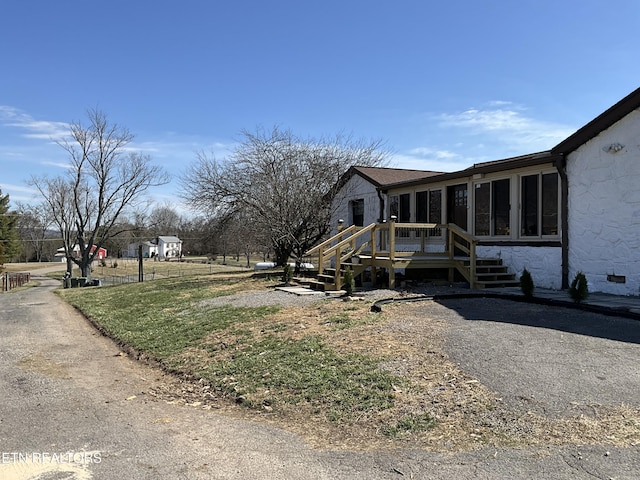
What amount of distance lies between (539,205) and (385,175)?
7.77m

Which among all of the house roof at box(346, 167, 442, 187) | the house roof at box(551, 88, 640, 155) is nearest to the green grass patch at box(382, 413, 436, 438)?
the house roof at box(551, 88, 640, 155)

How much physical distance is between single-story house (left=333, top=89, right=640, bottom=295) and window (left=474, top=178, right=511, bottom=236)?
25mm

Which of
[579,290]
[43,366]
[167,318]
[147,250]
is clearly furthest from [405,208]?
[147,250]

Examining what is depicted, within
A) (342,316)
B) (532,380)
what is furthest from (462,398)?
(342,316)

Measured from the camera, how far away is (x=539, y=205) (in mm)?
11438

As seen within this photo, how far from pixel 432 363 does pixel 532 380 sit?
107 centimetres

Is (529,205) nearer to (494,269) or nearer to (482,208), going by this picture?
(482,208)

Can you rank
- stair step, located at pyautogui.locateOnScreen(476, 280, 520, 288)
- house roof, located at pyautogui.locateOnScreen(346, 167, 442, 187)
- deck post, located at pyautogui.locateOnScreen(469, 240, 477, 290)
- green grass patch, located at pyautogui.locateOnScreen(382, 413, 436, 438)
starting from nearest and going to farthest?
green grass patch, located at pyautogui.locateOnScreen(382, 413, 436, 438) → deck post, located at pyautogui.locateOnScreen(469, 240, 477, 290) → stair step, located at pyautogui.locateOnScreen(476, 280, 520, 288) → house roof, located at pyautogui.locateOnScreen(346, 167, 442, 187)

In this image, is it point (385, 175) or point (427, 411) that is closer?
point (427, 411)

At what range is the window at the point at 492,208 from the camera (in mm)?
12422

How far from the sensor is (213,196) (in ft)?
64.4

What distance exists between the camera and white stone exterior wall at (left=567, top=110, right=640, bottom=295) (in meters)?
9.34

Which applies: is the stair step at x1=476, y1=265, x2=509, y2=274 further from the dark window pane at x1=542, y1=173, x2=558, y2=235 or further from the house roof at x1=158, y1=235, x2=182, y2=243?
the house roof at x1=158, y1=235, x2=182, y2=243

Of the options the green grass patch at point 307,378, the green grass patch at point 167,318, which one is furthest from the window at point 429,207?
the green grass patch at point 307,378
